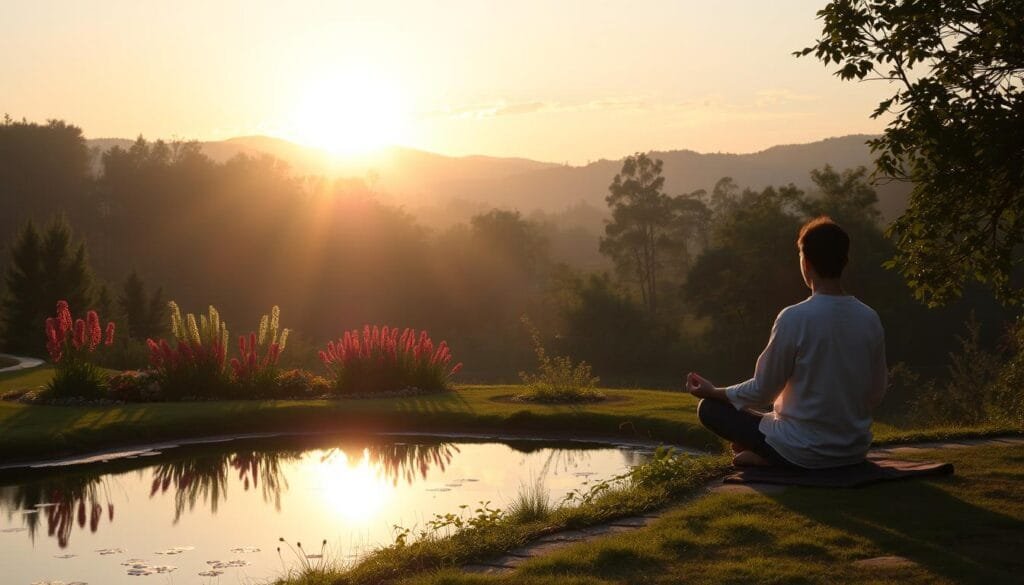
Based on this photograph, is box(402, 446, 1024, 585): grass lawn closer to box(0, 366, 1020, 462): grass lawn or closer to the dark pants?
the dark pants

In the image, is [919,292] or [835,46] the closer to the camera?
[835,46]

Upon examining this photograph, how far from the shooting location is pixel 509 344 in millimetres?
50406

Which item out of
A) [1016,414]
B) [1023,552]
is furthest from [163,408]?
[1023,552]

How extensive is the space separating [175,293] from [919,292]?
53.1 meters

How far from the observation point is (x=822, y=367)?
20.3ft

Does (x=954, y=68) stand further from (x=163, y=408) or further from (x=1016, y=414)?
(x=163, y=408)

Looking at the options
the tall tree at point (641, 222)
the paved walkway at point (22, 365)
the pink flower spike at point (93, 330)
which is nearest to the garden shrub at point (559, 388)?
the pink flower spike at point (93, 330)

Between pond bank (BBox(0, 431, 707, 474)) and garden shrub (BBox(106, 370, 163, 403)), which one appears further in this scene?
garden shrub (BBox(106, 370, 163, 403))

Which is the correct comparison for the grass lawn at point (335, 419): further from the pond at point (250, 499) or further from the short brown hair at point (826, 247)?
the short brown hair at point (826, 247)

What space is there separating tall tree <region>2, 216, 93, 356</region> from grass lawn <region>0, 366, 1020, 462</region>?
53.3ft

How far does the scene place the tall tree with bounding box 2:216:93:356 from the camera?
30.2 meters

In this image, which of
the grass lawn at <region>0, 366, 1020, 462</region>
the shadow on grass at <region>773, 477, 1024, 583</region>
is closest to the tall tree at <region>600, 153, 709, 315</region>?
the grass lawn at <region>0, 366, 1020, 462</region>

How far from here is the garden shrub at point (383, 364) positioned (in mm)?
17359

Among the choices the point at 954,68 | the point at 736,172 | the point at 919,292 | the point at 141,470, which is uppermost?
the point at 736,172
